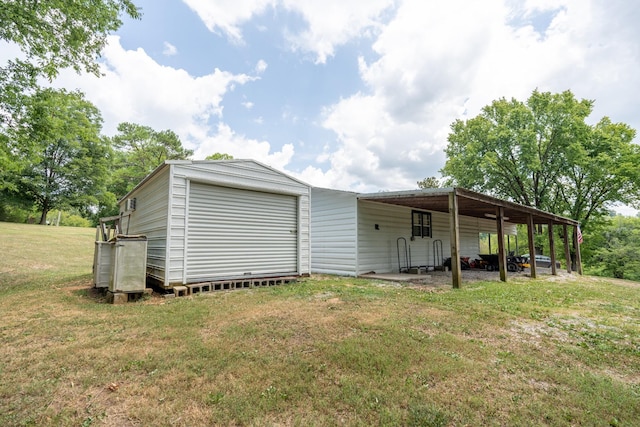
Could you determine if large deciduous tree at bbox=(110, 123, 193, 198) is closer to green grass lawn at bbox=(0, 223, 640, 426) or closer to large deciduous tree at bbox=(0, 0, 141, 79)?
large deciduous tree at bbox=(0, 0, 141, 79)

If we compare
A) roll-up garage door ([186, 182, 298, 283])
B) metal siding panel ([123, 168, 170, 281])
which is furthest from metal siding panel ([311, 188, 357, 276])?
metal siding panel ([123, 168, 170, 281])

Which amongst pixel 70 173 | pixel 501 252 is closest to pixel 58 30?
pixel 501 252

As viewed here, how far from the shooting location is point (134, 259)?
5352 millimetres

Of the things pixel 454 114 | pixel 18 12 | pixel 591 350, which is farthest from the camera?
pixel 454 114

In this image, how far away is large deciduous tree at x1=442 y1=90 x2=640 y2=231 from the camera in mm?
16312

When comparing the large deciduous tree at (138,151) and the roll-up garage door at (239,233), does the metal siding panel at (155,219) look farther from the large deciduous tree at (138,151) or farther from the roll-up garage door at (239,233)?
the large deciduous tree at (138,151)

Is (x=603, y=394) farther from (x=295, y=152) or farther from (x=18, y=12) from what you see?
(x=295, y=152)

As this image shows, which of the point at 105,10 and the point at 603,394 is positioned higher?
the point at 105,10

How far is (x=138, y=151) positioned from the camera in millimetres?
26625

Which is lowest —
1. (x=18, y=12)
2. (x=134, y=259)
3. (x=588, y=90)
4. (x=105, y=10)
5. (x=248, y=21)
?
(x=134, y=259)

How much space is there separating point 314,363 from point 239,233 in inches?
184

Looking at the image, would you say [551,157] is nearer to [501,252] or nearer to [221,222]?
[501,252]

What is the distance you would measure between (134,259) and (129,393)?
3.73 metres

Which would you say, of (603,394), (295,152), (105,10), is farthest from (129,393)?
(295,152)
